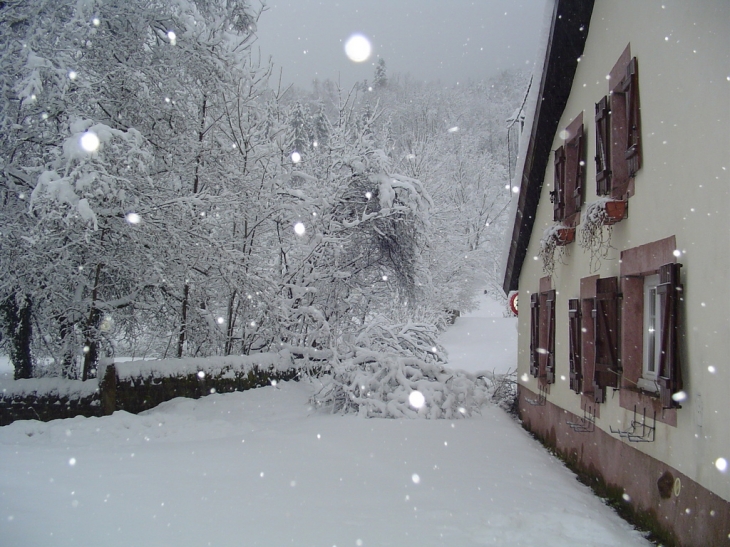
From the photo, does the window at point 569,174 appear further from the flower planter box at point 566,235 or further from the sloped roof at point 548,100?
the sloped roof at point 548,100

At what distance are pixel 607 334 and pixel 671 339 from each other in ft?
5.60

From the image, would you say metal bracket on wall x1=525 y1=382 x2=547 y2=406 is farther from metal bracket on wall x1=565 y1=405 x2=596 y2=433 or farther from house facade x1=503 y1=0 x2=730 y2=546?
metal bracket on wall x1=565 y1=405 x2=596 y2=433

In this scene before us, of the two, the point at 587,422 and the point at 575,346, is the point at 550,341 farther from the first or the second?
the point at 587,422

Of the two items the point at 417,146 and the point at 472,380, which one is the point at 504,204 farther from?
the point at 472,380

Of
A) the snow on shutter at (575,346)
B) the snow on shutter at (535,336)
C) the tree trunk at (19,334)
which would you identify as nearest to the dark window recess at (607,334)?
the snow on shutter at (575,346)

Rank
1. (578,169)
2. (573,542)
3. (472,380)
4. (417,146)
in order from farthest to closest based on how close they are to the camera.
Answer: (417,146) < (472,380) < (578,169) < (573,542)

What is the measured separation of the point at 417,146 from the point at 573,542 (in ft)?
91.4

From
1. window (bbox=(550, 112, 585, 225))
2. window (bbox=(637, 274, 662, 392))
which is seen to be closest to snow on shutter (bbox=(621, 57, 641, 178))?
window (bbox=(637, 274, 662, 392))

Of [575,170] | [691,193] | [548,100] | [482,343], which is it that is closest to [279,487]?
[691,193]

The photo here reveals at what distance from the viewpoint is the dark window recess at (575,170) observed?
324 inches

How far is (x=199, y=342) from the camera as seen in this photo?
Answer: 503 inches

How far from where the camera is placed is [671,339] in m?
4.91

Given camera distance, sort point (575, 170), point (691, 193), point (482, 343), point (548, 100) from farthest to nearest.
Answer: point (482, 343)
point (548, 100)
point (575, 170)
point (691, 193)

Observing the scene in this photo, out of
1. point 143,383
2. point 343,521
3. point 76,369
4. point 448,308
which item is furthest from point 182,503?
point 448,308
